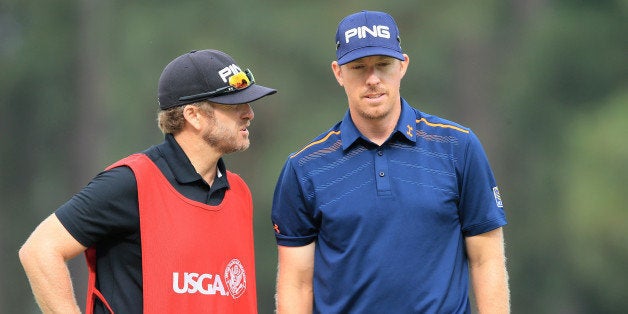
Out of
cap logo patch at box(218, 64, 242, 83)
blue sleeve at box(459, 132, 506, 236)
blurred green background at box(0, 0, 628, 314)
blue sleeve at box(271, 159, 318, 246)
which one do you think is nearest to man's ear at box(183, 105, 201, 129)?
cap logo patch at box(218, 64, 242, 83)

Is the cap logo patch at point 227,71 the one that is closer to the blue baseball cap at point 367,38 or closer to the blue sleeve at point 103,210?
the blue baseball cap at point 367,38

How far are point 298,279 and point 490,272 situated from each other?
1.87 feet

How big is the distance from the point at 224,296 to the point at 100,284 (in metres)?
0.35

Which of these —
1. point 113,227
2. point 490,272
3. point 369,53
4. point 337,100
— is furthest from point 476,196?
point 337,100

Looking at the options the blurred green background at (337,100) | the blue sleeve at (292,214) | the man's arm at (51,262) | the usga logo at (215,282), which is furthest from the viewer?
the blurred green background at (337,100)

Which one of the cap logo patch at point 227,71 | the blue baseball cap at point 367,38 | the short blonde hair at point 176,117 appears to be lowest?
the short blonde hair at point 176,117

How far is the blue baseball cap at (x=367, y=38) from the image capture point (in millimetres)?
3139

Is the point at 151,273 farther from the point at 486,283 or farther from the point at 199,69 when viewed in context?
the point at 486,283

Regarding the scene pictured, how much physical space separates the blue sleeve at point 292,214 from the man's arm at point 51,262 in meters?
0.62

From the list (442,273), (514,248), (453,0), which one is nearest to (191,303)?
(442,273)

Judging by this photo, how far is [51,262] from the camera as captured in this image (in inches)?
114

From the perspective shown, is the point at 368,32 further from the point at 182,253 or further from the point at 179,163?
the point at 182,253

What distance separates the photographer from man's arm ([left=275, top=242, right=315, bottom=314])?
326cm

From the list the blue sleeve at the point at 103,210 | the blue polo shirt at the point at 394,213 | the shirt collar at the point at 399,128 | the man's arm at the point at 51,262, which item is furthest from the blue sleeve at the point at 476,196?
the man's arm at the point at 51,262
